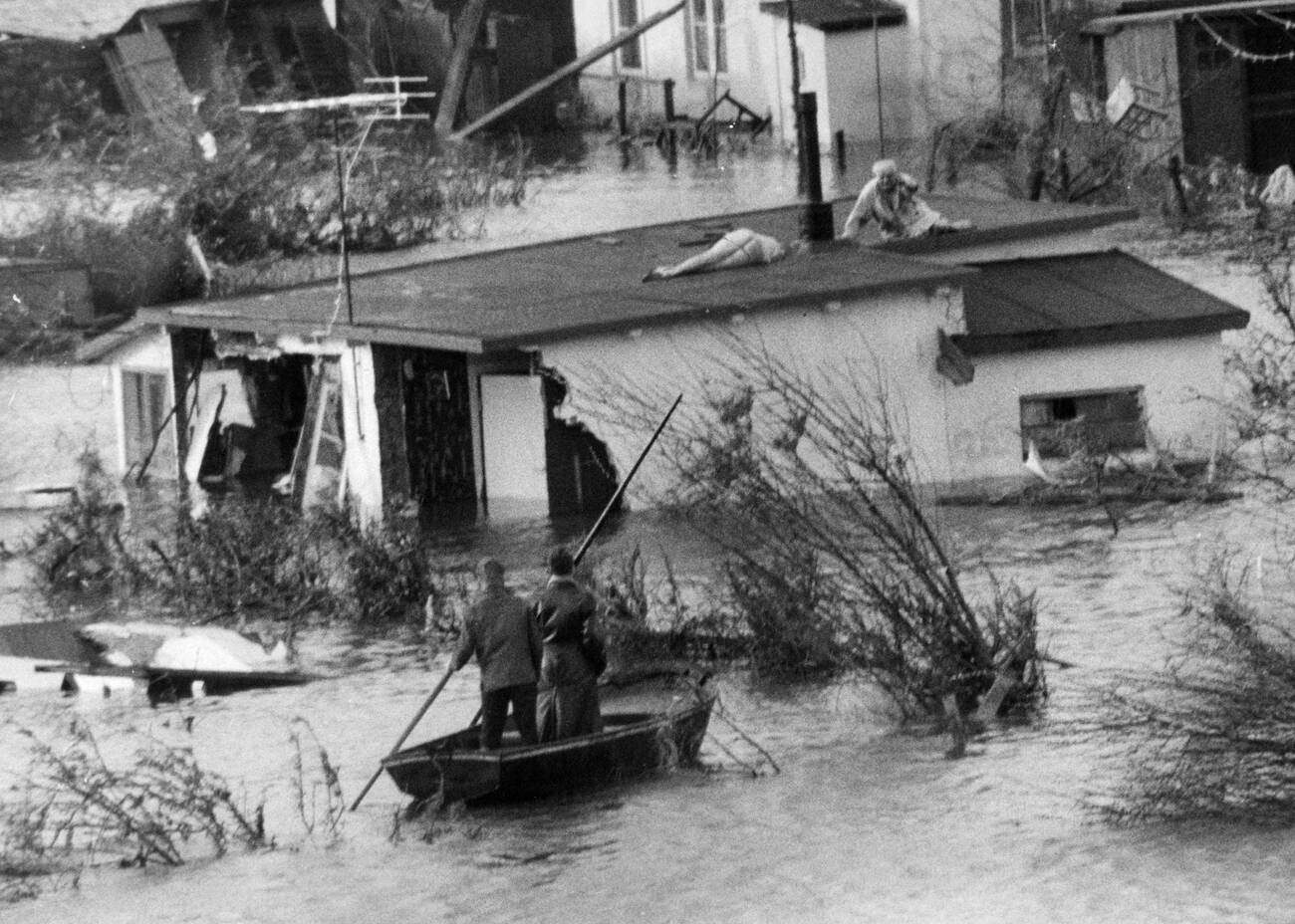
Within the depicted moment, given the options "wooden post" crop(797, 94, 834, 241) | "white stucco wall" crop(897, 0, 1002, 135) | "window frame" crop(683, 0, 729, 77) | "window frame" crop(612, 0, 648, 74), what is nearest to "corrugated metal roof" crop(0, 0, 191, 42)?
"window frame" crop(612, 0, 648, 74)

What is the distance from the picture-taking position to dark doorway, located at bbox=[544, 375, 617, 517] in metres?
27.3

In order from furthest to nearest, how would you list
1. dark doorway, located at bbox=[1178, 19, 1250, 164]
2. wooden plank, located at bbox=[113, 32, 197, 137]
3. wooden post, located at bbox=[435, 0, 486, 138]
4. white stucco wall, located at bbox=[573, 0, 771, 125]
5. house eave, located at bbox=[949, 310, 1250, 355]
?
wooden post, located at bbox=[435, 0, 486, 138]
wooden plank, located at bbox=[113, 32, 197, 137]
white stucco wall, located at bbox=[573, 0, 771, 125]
dark doorway, located at bbox=[1178, 19, 1250, 164]
house eave, located at bbox=[949, 310, 1250, 355]

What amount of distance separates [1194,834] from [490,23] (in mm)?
47065

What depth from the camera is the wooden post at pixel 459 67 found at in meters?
57.4

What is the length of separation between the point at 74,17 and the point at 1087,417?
32.1 metres

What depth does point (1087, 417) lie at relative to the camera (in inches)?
1102

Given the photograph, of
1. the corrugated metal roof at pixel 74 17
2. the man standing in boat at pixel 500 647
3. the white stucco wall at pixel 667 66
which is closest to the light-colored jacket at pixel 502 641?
the man standing in boat at pixel 500 647

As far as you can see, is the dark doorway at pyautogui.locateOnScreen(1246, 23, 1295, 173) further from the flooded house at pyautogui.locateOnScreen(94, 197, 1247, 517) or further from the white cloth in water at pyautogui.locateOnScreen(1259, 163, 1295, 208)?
the flooded house at pyautogui.locateOnScreen(94, 197, 1247, 517)

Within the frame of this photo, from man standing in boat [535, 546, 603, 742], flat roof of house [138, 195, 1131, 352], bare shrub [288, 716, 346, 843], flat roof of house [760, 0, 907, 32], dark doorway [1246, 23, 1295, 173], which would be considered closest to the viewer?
man standing in boat [535, 546, 603, 742]

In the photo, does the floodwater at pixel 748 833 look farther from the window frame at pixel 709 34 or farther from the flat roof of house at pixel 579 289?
the window frame at pixel 709 34

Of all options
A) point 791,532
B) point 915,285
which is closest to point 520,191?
point 915,285

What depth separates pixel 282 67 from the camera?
56469 millimetres

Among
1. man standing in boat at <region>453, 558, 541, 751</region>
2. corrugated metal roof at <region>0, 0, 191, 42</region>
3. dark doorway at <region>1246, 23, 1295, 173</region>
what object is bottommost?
man standing in boat at <region>453, 558, 541, 751</region>

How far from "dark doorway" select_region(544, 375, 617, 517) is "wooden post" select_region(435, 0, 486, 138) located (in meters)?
30.6
